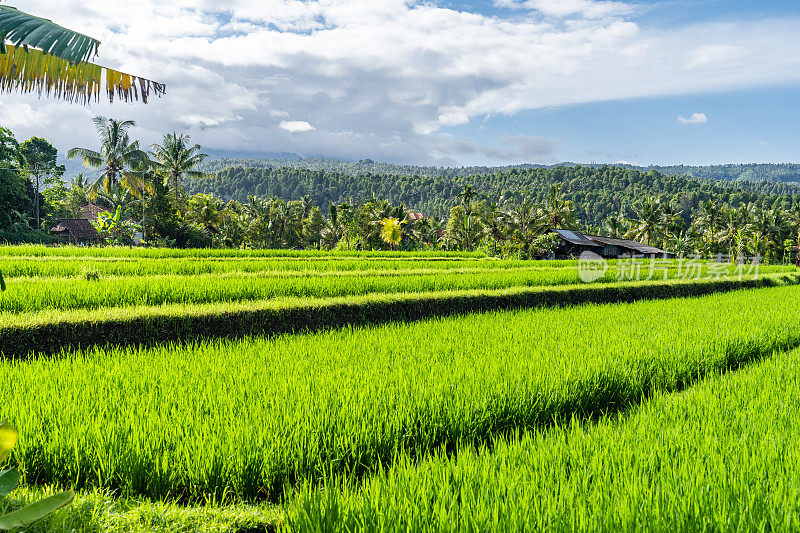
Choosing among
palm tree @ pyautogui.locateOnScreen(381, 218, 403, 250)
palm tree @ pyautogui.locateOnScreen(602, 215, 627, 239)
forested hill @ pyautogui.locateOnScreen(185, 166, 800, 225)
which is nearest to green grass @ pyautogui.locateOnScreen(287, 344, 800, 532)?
palm tree @ pyautogui.locateOnScreen(381, 218, 403, 250)

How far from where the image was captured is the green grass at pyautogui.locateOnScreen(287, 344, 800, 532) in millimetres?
1900

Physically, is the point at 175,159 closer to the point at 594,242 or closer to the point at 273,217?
the point at 273,217

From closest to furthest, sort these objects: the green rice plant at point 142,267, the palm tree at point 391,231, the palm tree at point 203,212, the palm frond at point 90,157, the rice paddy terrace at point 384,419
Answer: the rice paddy terrace at point 384,419 → the green rice plant at point 142,267 → the palm frond at point 90,157 → the palm tree at point 203,212 → the palm tree at point 391,231

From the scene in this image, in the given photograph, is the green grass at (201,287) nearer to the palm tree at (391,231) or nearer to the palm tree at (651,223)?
the palm tree at (391,231)

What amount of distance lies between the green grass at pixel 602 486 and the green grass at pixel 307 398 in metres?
0.37

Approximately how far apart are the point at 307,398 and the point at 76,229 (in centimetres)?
3876

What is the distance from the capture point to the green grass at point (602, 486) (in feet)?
6.23

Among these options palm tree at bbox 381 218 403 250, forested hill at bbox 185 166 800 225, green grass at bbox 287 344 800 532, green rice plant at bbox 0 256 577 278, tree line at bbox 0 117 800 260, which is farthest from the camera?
forested hill at bbox 185 166 800 225

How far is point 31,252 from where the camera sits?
12.7 meters

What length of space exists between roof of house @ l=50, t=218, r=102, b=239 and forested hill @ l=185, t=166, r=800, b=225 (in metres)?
66.7

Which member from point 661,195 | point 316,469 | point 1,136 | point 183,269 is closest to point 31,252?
point 183,269

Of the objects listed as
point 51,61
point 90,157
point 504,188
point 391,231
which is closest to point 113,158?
point 90,157

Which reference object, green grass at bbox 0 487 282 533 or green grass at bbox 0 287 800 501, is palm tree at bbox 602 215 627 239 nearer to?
green grass at bbox 0 287 800 501

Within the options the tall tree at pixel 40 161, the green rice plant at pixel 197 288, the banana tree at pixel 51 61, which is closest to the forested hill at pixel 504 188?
the tall tree at pixel 40 161
